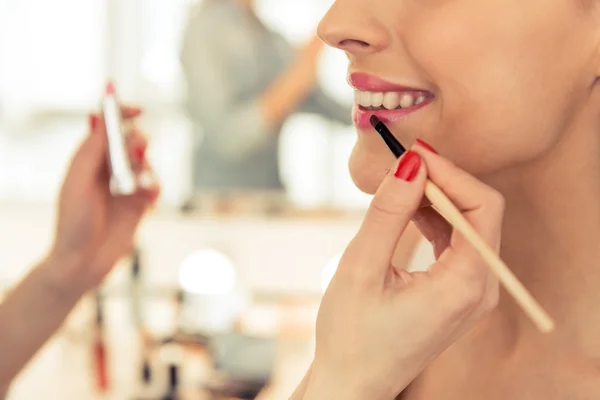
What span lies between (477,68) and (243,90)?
0.93m

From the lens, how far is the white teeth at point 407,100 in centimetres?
54

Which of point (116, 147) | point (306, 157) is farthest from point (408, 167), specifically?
point (306, 157)

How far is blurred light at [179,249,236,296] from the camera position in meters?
1.50

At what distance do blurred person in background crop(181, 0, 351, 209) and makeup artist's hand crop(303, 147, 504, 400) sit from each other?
95 cm

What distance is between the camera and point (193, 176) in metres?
1.48

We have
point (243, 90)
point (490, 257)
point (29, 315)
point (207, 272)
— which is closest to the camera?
point (490, 257)

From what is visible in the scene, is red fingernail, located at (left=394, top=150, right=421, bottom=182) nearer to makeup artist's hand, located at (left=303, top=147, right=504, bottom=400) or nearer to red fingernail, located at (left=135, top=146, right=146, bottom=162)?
makeup artist's hand, located at (left=303, top=147, right=504, bottom=400)

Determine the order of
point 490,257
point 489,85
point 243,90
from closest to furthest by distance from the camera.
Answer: point 490,257, point 489,85, point 243,90

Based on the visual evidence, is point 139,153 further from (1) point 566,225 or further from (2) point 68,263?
(1) point 566,225

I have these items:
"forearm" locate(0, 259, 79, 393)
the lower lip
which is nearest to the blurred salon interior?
"forearm" locate(0, 259, 79, 393)

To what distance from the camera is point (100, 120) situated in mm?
903

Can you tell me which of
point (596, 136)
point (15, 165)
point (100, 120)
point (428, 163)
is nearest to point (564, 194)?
point (596, 136)

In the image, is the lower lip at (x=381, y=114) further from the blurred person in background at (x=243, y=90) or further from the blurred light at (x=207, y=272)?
the blurred light at (x=207, y=272)

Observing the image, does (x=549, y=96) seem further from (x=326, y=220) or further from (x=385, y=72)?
(x=326, y=220)
